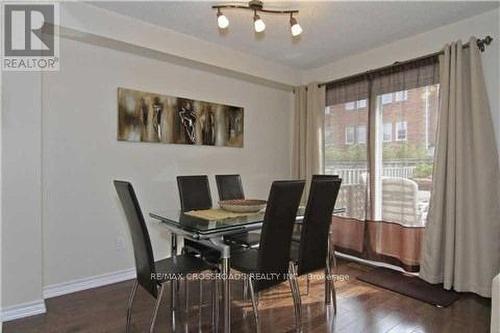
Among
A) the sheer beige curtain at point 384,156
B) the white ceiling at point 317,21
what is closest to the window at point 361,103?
the sheer beige curtain at point 384,156

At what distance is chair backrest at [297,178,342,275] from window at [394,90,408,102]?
1688mm

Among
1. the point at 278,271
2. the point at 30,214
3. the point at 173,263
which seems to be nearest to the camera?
the point at 278,271

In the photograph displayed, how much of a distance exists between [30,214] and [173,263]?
1.19 meters

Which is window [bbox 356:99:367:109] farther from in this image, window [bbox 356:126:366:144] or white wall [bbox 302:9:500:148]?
white wall [bbox 302:9:500:148]

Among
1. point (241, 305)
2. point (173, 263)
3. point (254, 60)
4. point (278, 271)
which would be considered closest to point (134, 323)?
point (173, 263)

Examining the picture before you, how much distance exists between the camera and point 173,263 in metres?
2.08

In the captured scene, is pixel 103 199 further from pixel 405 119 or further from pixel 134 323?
pixel 405 119

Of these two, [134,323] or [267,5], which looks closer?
[134,323]

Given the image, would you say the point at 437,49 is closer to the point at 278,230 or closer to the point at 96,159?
the point at 278,230

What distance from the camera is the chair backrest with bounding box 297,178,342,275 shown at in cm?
203

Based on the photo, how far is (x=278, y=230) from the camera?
1.85 metres

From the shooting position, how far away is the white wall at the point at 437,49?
264 centimetres

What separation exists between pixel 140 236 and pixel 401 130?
2.80m

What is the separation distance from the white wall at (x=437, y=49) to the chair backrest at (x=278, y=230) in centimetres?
205
